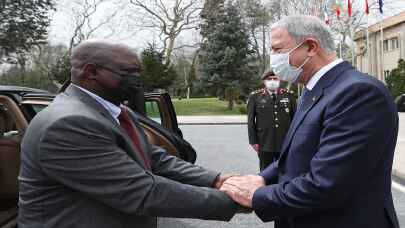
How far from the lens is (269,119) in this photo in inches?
291

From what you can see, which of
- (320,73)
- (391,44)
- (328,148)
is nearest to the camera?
(328,148)

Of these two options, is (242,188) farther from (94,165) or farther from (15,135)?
(15,135)

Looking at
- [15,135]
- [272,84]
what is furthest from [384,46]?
[15,135]

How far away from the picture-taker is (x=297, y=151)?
2.13 metres

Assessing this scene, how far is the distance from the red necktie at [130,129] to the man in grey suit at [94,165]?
0.05 ft

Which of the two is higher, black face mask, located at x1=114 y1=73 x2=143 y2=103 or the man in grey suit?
black face mask, located at x1=114 y1=73 x2=143 y2=103

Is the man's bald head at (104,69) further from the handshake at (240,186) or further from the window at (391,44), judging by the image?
the window at (391,44)

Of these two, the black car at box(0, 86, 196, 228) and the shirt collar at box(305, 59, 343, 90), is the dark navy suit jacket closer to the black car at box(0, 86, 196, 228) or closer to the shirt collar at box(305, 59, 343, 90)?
the shirt collar at box(305, 59, 343, 90)

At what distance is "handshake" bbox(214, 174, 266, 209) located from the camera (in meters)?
2.27

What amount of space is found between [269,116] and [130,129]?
212 inches

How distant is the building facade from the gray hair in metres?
48.4

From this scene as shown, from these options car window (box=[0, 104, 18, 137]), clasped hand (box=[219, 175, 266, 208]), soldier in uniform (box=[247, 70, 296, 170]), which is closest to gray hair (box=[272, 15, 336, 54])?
clasped hand (box=[219, 175, 266, 208])

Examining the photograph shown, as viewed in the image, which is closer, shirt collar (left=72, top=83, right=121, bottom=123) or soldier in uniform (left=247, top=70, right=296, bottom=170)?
shirt collar (left=72, top=83, right=121, bottom=123)

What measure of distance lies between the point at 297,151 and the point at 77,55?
0.95 meters
